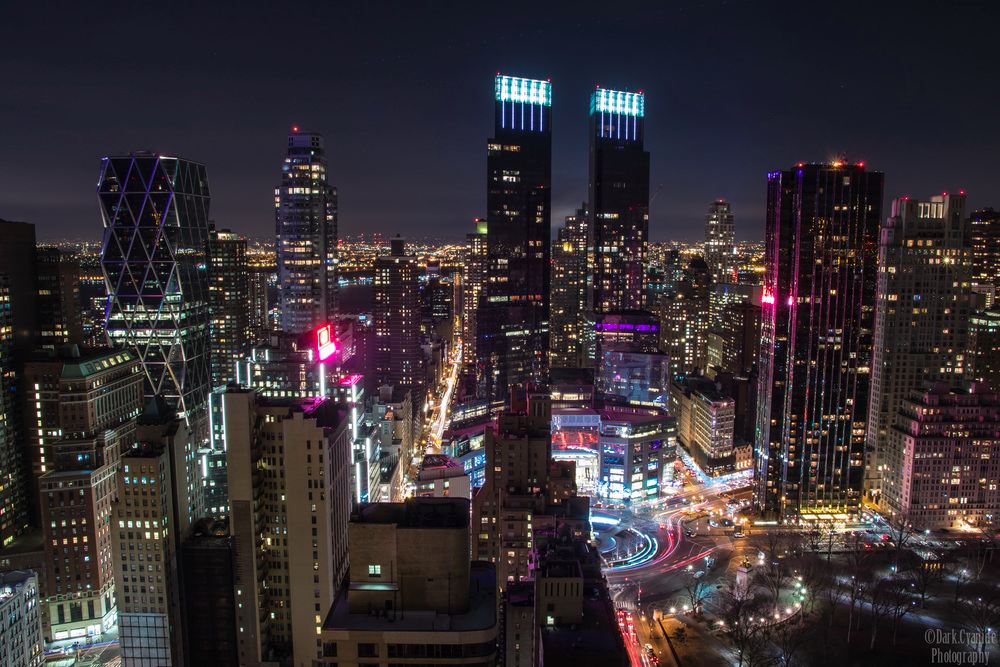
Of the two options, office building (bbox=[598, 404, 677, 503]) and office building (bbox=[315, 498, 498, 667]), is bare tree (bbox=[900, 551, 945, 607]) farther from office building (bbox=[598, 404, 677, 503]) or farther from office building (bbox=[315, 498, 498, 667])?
office building (bbox=[315, 498, 498, 667])

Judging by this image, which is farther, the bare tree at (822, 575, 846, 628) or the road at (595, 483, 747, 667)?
the road at (595, 483, 747, 667)

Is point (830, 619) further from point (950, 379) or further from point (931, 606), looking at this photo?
point (950, 379)

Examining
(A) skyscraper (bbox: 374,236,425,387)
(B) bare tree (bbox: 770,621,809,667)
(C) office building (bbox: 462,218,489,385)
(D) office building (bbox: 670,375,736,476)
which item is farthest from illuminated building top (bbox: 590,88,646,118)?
(B) bare tree (bbox: 770,621,809,667)

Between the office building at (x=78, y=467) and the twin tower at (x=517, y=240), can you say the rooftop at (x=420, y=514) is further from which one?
the twin tower at (x=517, y=240)

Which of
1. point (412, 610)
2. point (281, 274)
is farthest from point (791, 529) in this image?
point (281, 274)

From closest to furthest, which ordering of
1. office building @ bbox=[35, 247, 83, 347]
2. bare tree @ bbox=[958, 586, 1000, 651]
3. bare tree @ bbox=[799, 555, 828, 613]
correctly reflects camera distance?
bare tree @ bbox=[958, 586, 1000, 651]
bare tree @ bbox=[799, 555, 828, 613]
office building @ bbox=[35, 247, 83, 347]

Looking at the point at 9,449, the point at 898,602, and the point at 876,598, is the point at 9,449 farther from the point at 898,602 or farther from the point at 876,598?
the point at 898,602
